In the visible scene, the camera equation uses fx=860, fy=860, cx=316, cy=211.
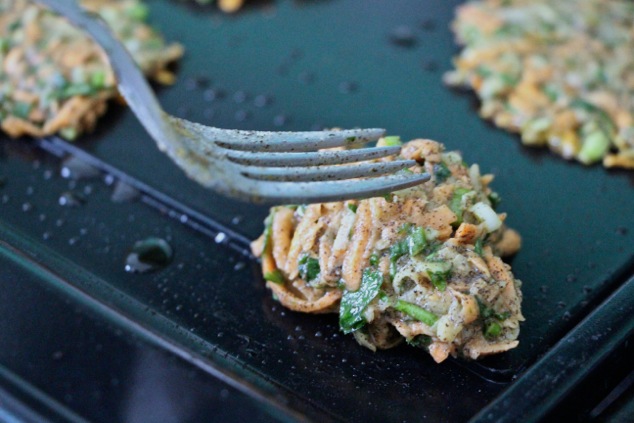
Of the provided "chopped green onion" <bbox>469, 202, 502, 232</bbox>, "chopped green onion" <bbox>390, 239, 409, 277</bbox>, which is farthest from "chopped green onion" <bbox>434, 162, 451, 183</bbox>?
"chopped green onion" <bbox>390, 239, 409, 277</bbox>

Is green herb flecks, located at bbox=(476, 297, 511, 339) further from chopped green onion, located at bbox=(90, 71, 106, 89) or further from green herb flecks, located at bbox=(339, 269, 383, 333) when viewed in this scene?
chopped green onion, located at bbox=(90, 71, 106, 89)

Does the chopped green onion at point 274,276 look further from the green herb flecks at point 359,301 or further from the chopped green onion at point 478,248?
the chopped green onion at point 478,248

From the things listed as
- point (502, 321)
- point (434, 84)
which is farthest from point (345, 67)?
point (502, 321)

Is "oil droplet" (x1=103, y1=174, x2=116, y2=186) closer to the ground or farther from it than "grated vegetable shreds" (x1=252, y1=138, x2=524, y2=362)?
closer to the ground

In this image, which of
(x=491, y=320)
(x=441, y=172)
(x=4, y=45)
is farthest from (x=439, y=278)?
(x=4, y=45)

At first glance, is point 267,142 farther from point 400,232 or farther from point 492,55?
point 492,55
